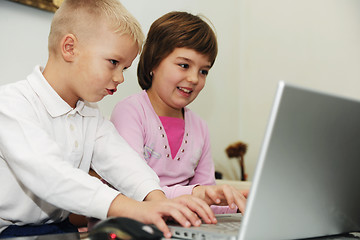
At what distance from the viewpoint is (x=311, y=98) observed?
47 centimetres

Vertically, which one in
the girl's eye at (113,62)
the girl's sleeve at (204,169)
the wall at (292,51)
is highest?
the wall at (292,51)

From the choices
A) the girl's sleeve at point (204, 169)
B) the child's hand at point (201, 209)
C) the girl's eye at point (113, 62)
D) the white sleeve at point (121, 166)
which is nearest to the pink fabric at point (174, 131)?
the girl's sleeve at point (204, 169)

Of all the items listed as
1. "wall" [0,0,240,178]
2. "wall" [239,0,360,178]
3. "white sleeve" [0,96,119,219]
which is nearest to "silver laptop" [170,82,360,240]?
"white sleeve" [0,96,119,219]

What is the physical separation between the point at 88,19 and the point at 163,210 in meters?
0.51

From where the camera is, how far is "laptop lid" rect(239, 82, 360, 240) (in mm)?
449

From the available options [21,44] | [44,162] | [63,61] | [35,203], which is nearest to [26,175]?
[44,162]

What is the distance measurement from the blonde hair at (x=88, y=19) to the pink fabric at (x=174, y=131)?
0.31 meters

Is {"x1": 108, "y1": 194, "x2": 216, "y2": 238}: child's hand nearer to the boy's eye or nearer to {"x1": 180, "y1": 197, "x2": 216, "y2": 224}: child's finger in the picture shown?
{"x1": 180, "y1": 197, "x2": 216, "y2": 224}: child's finger

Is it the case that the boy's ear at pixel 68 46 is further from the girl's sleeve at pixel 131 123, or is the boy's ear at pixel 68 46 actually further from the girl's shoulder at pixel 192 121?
the girl's shoulder at pixel 192 121

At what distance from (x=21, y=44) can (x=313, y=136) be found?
1049 millimetres

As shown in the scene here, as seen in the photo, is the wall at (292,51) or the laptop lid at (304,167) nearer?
the laptop lid at (304,167)

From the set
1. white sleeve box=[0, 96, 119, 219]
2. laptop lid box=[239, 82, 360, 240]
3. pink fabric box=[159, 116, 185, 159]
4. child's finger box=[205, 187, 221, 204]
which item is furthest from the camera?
pink fabric box=[159, 116, 185, 159]

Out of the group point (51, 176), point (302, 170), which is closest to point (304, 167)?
point (302, 170)

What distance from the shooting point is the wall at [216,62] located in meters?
1.21
